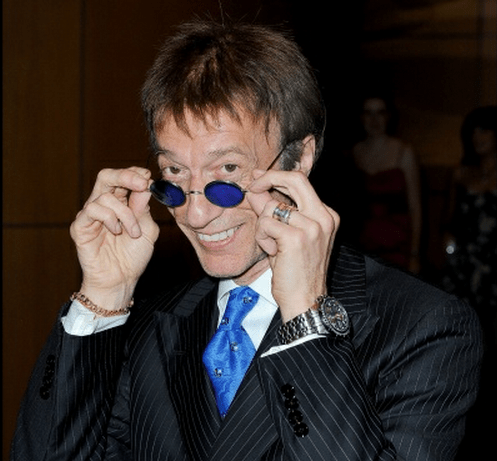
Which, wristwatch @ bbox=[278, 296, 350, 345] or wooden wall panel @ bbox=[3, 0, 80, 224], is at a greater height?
wristwatch @ bbox=[278, 296, 350, 345]

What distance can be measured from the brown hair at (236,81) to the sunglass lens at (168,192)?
14 cm

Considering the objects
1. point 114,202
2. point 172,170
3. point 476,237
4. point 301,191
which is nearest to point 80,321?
point 114,202

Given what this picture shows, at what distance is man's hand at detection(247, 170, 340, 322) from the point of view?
1824mm

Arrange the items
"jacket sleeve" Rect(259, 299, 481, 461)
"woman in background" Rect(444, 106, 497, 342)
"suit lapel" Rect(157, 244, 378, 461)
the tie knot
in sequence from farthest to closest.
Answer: "woman in background" Rect(444, 106, 497, 342) → the tie knot → "suit lapel" Rect(157, 244, 378, 461) → "jacket sleeve" Rect(259, 299, 481, 461)

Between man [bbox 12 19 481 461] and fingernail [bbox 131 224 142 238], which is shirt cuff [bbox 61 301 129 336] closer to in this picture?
man [bbox 12 19 481 461]

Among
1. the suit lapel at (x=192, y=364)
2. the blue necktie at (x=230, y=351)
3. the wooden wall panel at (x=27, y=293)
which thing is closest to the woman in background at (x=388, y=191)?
the wooden wall panel at (x=27, y=293)

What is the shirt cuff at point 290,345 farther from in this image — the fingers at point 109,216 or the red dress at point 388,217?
the red dress at point 388,217

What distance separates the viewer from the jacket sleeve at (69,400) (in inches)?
81.7

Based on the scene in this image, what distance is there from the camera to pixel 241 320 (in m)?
2.18

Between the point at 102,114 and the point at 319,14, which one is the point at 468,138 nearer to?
the point at 319,14

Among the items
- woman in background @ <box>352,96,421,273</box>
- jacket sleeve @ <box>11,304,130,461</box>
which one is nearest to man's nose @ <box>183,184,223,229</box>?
jacket sleeve @ <box>11,304,130,461</box>

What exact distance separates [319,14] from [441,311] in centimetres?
599

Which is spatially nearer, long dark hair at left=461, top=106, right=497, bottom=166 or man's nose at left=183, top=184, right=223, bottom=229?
man's nose at left=183, top=184, right=223, bottom=229

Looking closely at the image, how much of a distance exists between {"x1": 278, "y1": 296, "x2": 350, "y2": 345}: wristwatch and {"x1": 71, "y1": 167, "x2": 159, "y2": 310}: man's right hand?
493 millimetres
